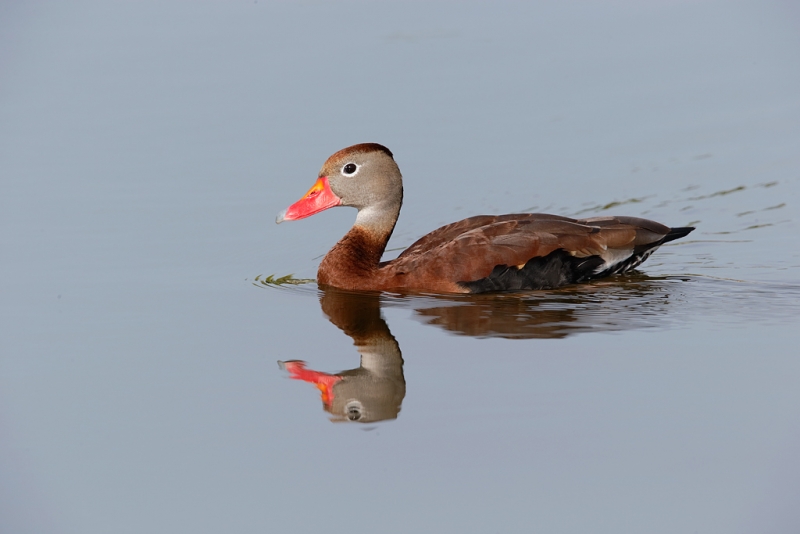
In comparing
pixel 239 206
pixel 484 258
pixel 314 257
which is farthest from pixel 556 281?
pixel 239 206

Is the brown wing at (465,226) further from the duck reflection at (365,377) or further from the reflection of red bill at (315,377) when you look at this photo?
the reflection of red bill at (315,377)

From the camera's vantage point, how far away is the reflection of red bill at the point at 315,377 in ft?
23.9

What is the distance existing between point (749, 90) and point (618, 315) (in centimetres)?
639

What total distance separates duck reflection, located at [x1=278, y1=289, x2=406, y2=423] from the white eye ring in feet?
4.99

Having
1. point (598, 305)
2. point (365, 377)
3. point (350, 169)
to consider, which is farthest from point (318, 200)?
point (365, 377)

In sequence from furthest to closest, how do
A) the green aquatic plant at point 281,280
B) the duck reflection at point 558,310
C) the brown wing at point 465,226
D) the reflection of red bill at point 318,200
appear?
1. the reflection of red bill at point 318,200
2. the green aquatic plant at point 281,280
3. the brown wing at point 465,226
4. the duck reflection at point 558,310

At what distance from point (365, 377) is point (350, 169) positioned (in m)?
2.86

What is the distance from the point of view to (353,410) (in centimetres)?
716

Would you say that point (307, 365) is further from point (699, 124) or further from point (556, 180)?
point (699, 124)

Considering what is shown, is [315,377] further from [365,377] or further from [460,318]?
[460,318]

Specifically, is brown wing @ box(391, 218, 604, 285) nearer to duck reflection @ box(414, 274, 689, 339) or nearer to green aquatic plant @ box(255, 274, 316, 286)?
duck reflection @ box(414, 274, 689, 339)

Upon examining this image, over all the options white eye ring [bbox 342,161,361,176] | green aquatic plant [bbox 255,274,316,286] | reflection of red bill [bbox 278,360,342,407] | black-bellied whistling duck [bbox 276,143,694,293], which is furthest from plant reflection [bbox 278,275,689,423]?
white eye ring [bbox 342,161,361,176]

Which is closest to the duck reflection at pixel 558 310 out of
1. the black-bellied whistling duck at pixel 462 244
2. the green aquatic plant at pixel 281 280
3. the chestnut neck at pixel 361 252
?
the black-bellied whistling duck at pixel 462 244

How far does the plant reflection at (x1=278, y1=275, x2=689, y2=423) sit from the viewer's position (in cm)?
734
